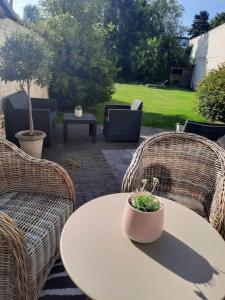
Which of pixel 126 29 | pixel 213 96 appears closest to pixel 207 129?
pixel 213 96

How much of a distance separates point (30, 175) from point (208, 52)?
2117cm

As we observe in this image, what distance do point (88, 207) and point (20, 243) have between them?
51 cm

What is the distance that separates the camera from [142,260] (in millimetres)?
1387

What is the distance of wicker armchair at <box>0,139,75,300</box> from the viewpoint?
1444mm

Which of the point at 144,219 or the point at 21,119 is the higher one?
the point at 144,219

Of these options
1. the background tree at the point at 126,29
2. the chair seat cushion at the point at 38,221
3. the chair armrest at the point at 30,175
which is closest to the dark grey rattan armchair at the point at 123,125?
the chair armrest at the point at 30,175

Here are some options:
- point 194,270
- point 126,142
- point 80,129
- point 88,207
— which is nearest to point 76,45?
point 80,129

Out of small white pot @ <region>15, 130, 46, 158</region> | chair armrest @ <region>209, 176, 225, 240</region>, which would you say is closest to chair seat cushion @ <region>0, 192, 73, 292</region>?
chair armrest @ <region>209, 176, 225, 240</region>

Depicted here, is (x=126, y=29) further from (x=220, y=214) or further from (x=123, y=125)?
(x=220, y=214)

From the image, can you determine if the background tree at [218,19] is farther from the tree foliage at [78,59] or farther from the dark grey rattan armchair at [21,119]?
the dark grey rattan armchair at [21,119]

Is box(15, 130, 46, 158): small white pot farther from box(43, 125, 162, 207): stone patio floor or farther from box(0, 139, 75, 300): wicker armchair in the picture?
box(0, 139, 75, 300): wicker armchair

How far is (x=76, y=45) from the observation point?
8.47 m

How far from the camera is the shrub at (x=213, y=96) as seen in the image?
355 inches

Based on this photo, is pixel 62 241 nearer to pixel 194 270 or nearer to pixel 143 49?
pixel 194 270
